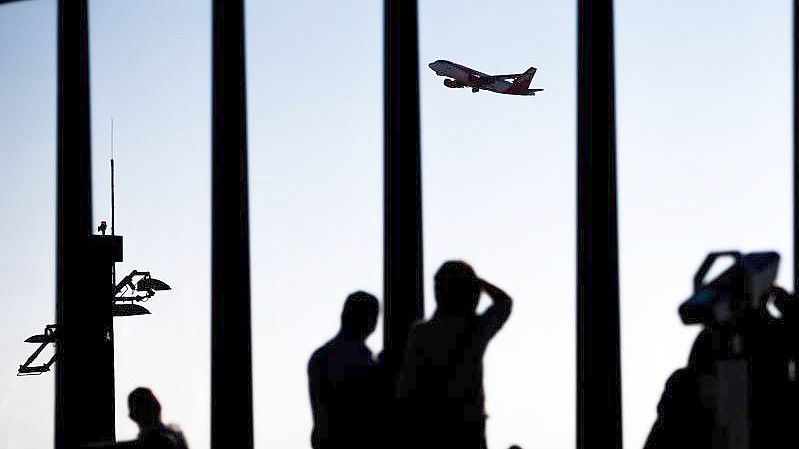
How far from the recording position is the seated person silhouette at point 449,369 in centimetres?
371

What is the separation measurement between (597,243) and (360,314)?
64.8 inches

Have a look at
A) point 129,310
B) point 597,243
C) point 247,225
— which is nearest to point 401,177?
point 247,225

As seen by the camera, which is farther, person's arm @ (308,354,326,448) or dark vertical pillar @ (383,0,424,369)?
dark vertical pillar @ (383,0,424,369)

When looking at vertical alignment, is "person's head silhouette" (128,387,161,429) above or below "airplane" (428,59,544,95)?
below

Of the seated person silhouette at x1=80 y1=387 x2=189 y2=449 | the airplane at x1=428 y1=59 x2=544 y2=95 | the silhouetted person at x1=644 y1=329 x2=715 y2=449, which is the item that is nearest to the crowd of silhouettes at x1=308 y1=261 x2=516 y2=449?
the silhouetted person at x1=644 y1=329 x2=715 y2=449

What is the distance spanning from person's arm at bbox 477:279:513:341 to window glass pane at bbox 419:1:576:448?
1.15 m

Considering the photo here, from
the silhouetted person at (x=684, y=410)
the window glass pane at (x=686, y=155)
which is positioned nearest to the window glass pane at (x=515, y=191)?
the window glass pane at (x=686, y=155)

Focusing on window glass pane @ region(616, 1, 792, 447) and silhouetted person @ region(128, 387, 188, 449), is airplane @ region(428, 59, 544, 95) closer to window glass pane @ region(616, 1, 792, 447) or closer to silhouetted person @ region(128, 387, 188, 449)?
window glass pane @ region(616, 1, 792, 447)

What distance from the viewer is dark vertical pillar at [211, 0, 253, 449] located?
6.43 metres

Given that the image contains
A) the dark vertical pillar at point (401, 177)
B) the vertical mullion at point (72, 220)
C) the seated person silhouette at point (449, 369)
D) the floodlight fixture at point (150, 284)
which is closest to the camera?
the seated person silhouette at point (449, 369)

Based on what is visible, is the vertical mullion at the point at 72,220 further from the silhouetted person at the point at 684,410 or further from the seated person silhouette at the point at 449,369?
the silhouetted person at the point at 684,410

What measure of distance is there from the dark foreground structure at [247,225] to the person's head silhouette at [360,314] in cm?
44

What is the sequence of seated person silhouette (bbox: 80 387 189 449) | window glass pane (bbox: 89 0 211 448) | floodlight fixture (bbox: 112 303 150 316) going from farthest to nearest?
floodlight fixture (bbox: 112 303 150 316)
window glass pane (bbox: 89 0 211 448)
seated person silhouette (bbox: 80 387 189 449)

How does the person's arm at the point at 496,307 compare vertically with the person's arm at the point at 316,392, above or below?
above
